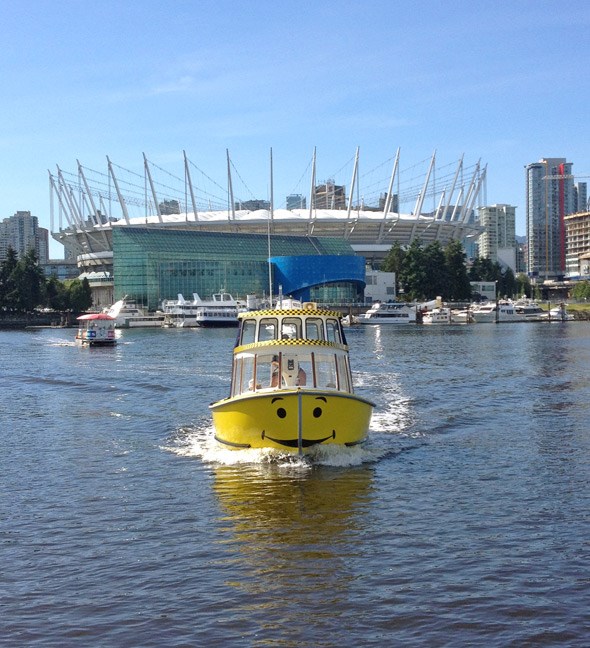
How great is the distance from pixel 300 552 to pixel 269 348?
9.31 m

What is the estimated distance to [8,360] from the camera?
73625mm

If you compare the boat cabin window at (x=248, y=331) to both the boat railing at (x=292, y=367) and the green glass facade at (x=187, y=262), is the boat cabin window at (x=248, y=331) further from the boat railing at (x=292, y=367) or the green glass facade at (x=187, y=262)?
the green glass facade at (x=187, y=262)

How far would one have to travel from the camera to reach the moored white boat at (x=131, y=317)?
15750cm

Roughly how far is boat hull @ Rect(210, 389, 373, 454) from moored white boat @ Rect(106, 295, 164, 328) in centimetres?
12963

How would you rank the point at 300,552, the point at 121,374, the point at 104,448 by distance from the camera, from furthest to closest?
1. the point at 121,374
2. the point at 104,448
3. the point at 300,552

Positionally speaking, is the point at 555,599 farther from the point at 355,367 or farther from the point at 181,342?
the point at 181,342

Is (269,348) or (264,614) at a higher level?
(269,348)

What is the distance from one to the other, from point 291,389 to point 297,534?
241 inches

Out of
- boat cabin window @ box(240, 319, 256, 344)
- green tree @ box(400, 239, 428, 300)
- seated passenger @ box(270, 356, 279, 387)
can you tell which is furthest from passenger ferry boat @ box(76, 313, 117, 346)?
green tree @ box(400, 239, 428, 300)

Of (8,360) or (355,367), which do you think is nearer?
(355,367)

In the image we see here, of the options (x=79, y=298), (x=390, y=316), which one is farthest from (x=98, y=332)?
(x=79, y=298)

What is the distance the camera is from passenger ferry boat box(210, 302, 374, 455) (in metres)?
25.1

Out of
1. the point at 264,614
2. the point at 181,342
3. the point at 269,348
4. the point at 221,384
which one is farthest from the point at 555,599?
the point at 181,342

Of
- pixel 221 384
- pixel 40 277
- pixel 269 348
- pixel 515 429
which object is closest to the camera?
pixel 269 348
